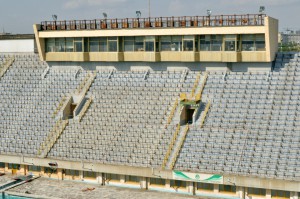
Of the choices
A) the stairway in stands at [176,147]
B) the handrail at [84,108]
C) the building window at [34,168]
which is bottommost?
the building window at [34,168]

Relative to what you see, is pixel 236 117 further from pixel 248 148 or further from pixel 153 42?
pixel 153 42

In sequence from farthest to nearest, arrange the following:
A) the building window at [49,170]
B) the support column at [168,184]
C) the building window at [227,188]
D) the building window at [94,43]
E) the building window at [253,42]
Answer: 1. the building window at [94,43]
2. the building window at [49,170]
3. the building window at [253,42]
4. the support column at [168,184]
5. the building window at [227,188]

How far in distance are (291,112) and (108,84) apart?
21.2 meters

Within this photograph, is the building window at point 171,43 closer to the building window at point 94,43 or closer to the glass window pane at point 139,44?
the glass window pane at point 139,44

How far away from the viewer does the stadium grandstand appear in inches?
1542

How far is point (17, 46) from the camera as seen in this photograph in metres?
60.4

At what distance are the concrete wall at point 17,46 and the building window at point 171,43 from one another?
20.2 meters

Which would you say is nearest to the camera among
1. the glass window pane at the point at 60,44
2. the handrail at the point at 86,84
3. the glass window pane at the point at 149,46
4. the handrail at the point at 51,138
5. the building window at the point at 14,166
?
the handrail at the point at 51,138

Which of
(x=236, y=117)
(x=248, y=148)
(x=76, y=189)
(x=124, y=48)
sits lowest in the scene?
(x=76, y=189)

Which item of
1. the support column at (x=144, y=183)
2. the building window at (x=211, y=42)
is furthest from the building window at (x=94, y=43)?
the support column at (x=144, y=183)

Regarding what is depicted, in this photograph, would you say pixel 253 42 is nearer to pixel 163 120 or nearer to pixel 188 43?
pixel 188 43

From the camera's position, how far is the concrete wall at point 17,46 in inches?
2344

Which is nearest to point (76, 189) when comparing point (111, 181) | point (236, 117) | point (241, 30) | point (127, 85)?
point (111, 181)

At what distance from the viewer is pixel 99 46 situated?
2060 inches
